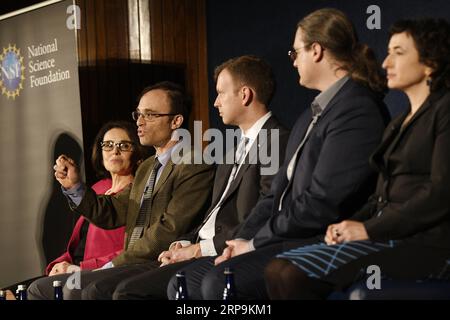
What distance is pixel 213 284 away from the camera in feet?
10.9

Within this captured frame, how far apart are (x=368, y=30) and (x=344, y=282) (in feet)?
5.93

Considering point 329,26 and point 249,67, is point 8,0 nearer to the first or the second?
point 249,67

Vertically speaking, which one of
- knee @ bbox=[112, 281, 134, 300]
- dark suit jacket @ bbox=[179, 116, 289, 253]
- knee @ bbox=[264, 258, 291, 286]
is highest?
dark suit jacket @ bbox=[179, 116, 289, 253]

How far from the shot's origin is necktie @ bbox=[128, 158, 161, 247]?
4406 millimetres

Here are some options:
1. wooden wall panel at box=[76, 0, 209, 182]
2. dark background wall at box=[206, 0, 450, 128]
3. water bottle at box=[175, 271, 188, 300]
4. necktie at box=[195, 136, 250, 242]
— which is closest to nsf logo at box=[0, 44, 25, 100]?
wooden wall panel at box=[76, 0, 209, 182]

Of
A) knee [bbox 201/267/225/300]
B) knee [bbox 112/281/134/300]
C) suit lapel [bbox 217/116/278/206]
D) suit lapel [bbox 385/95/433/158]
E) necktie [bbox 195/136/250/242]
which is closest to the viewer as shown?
suit lapel [bbox 385/95/433/158]

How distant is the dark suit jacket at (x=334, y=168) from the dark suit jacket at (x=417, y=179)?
0.38ft

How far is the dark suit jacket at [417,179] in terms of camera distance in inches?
113

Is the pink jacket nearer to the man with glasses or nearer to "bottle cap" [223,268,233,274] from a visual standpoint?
the man with glasses

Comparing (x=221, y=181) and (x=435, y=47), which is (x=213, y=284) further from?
(x=435, y=47)

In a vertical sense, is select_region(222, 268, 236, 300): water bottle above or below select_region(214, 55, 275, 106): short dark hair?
below

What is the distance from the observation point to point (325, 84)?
351cm

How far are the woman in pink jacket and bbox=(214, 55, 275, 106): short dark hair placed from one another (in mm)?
989

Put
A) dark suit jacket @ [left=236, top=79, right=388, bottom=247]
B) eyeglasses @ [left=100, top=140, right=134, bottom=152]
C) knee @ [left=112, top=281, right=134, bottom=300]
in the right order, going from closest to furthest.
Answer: dark suit jacket @ [left=236, top=79, right=388, bottom=247], knee @ [left=112, top=281, right=134, bottom=300], eyeglasses @ [left=100, top=140, right=134, bottom=152]
